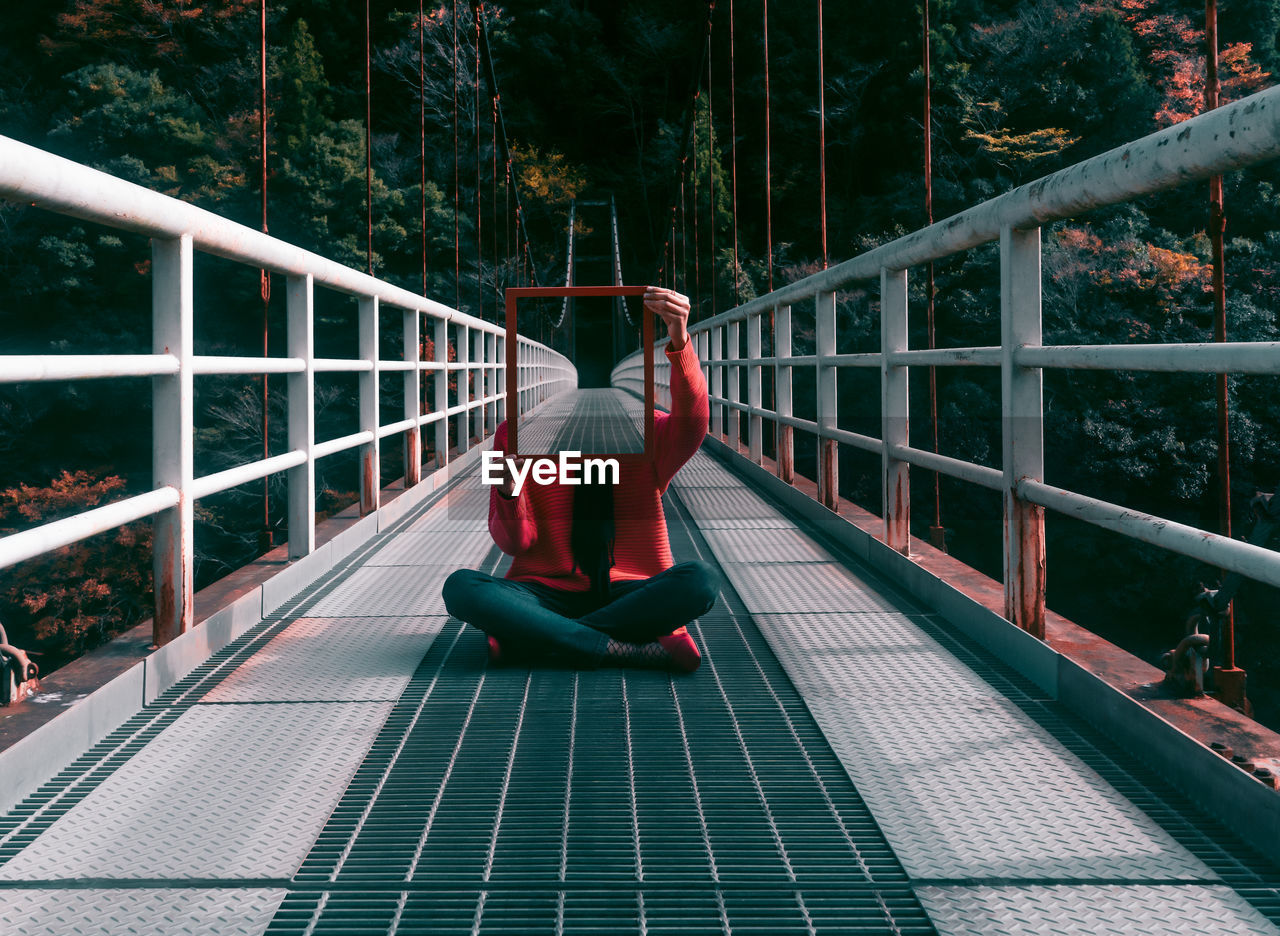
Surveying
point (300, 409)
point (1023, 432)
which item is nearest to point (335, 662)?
point (300, 409)

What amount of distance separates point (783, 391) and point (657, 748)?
380cm

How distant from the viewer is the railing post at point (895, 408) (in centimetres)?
356

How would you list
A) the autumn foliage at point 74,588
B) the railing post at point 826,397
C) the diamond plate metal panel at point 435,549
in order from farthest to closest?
the autumn foliage at point 74,588
the railing post at point 826,397
the diamond plate metal panel at point 435,549

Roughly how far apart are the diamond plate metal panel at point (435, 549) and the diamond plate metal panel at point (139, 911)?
2370 mm

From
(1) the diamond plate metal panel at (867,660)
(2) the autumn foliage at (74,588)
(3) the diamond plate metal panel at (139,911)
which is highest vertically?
(1) the diamond plate metal panel at (867,660)

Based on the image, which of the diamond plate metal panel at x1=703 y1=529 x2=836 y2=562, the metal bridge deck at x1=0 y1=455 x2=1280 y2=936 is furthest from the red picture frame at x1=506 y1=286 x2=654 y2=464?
the diamond plate metal panel at x1=703 y1=529 x2=836 y2=562

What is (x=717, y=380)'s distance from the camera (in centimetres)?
863

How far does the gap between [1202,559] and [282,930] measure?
4.48ft

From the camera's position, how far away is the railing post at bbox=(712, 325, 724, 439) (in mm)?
8484

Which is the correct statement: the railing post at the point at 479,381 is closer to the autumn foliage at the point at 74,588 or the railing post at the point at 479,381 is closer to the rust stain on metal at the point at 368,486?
the rust stain on metal at the point at 368,486

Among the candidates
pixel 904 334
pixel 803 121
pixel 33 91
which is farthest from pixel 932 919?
pixel 803 121

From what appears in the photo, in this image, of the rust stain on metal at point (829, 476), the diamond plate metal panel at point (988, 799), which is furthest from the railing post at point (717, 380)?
the diamond plate metal panel at point (988, 799)

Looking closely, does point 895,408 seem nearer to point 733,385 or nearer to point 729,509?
point 729,509

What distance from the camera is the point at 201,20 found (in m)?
29.0
